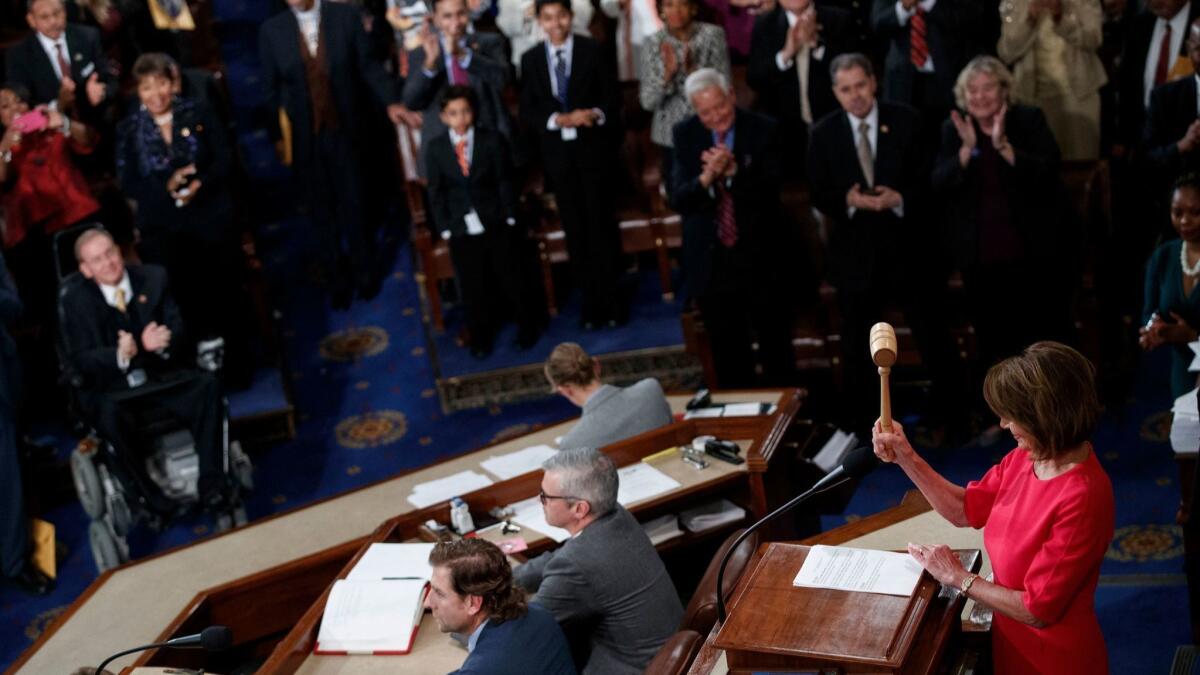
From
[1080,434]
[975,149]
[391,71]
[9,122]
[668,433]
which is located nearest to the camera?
[1080,434]

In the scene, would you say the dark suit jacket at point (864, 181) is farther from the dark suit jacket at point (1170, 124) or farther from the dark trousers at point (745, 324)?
the dark suit jacket at point (1170, 124)

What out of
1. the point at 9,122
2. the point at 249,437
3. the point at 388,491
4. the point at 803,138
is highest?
the point at 9,122

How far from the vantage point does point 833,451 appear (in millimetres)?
5344

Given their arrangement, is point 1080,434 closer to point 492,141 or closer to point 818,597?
point 818,597

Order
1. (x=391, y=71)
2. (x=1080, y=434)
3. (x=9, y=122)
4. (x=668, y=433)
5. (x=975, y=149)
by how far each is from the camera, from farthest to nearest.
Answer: (x=391, y=71) < (x=9, y=122) < (x=975, y=149) < (x=668, y=433) < (x=1080, y=434)

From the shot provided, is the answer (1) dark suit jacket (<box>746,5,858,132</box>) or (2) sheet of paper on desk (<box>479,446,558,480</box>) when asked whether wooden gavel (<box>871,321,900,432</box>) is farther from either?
(1) dark suit jacket (<box>746,5,858,132</box>)

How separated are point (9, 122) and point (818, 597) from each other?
550 cm

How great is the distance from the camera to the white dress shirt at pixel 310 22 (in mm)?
7820

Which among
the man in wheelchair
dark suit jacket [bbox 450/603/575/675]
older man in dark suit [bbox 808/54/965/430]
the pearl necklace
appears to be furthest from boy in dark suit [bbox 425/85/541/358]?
dark suit jacket [bbox 450/603/575/675]

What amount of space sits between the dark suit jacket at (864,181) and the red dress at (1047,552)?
3.11 metres

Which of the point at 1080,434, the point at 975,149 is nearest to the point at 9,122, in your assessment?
the point at 975,149

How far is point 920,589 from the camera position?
9.89ft

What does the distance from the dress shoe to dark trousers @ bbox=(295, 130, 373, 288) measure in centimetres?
244

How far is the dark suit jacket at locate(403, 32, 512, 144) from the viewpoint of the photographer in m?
7.37
